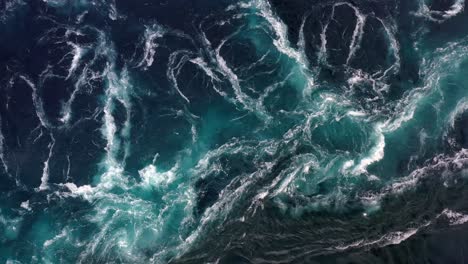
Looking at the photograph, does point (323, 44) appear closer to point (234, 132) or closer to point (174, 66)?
point (234, 132)

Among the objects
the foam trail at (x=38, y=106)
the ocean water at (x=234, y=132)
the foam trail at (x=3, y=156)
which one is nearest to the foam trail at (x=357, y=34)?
the ocean water at (x=234, y=132)

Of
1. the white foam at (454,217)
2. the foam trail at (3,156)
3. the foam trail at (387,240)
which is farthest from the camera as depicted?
the foam trail at (3,156)

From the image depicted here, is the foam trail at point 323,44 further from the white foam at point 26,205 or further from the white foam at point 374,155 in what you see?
the white foam at point 26,205

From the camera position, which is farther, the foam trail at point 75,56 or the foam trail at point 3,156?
the foam trail at point 75,56

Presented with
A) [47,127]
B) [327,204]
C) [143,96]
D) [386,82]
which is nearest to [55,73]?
[47,127]

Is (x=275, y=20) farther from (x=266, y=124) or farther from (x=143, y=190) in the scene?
(x=143, y=190)

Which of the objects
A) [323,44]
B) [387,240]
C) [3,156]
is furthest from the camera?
[323,44]

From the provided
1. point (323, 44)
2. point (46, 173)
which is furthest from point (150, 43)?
point (323, 44)

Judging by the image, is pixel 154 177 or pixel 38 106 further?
pixel 38 106
